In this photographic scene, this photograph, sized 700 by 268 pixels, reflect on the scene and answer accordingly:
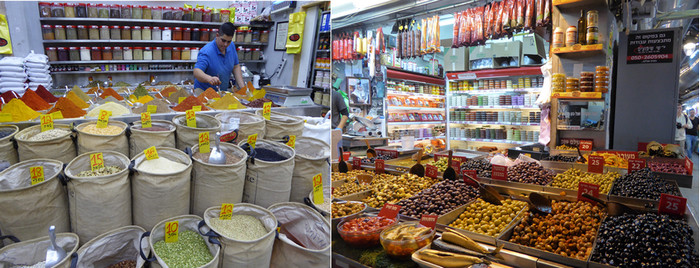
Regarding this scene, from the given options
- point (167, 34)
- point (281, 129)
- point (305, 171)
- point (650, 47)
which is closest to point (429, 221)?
point (305, 171)

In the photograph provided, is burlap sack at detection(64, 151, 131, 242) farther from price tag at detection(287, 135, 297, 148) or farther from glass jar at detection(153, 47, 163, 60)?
glass jar at detection(153, 47, 163, 60)

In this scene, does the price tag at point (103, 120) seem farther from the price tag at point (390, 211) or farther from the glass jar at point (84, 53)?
the glass jar at point (84, 53)

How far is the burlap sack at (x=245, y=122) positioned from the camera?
2285 mm

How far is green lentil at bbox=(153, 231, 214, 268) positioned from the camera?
1566 millimetres

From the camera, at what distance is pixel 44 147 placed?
1.87 metres

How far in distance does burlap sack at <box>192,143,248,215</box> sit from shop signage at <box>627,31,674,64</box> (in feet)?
11.2

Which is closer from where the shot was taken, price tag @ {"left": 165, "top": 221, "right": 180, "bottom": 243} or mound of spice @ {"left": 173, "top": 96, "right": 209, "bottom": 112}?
price tag @ {"left": 165, "top": 221, "right": 180, "bottom": 243}

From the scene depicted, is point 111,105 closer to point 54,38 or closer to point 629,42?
point 629,42

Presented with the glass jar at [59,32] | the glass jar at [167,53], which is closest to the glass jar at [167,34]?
the glass jar at [167,53]

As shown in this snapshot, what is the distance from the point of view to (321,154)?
228 cm

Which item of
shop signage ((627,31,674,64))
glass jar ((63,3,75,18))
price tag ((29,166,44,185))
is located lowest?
price tag ((29,166,44,185))

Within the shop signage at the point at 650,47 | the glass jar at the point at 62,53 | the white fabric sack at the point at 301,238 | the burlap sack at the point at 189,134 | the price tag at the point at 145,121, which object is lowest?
the white fabric sack at the point at 301,238

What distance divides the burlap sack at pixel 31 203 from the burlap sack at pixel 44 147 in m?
0.11

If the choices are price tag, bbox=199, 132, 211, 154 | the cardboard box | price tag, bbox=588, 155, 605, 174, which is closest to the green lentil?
price tag, bbox=199, 132, 211, 154
